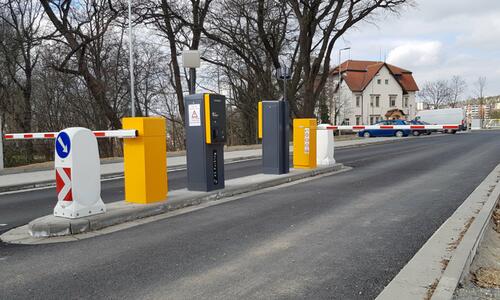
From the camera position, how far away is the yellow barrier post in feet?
39.1

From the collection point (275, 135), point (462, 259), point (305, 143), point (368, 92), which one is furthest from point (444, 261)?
point (368, 92)

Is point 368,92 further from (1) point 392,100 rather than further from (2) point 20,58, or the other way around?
(2) point 20,58

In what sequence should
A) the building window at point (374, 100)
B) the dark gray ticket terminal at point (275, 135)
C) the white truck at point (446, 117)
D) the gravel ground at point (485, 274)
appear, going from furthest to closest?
the building window at point (374, 100), the white truck at point (446, 117), the dark gray ticket terminal at point (275, 135), the gravel ground at point (485, 274)

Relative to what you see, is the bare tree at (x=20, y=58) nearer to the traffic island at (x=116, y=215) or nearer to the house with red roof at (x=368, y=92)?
the traffic island at (x=116, y=215)

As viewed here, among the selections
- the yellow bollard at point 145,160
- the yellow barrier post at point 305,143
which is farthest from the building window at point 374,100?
the yellow bollard at point 145,160

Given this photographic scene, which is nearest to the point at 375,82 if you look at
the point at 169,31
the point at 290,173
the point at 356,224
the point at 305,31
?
the point at 305,31

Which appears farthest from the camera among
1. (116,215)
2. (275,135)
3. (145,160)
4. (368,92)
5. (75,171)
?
(368,92)

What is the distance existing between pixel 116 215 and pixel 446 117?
1936 inches

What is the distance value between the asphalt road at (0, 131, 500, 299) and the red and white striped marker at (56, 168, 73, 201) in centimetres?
85

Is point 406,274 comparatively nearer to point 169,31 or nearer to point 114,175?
point 114,175

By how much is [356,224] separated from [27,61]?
29275 mm

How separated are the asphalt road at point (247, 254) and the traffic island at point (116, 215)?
43 centimetres

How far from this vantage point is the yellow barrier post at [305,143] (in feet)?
39.1

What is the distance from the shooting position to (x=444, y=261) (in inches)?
168
